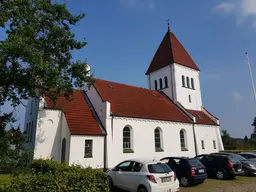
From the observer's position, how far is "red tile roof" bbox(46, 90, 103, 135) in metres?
17.8

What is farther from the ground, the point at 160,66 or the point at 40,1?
the point at 160,66

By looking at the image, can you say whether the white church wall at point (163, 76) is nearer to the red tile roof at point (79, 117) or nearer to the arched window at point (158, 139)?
the arched window at point (158, 139)

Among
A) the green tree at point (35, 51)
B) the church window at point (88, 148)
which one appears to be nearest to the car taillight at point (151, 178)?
the green tree at point (35, 51)

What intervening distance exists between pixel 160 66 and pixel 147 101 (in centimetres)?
906

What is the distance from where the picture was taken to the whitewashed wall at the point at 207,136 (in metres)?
26.6

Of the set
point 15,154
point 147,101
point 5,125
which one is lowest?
point 15,154

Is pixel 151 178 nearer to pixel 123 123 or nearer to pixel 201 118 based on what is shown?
pixel 123 123

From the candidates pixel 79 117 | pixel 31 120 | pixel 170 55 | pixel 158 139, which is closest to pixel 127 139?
pixel 158 139

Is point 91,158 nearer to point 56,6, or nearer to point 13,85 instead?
point 13,85

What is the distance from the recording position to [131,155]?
1970cm

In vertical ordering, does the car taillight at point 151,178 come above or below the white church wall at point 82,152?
below

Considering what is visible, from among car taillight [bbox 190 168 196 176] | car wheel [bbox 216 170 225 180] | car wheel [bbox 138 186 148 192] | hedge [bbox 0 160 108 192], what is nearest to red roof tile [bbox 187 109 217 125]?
car wheel [bbox 216 170 225 180]

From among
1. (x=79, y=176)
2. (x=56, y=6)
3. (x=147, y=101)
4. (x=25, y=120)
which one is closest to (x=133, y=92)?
(x=147, y=101)

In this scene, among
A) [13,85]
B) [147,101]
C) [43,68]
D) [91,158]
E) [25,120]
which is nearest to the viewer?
[43,68]
